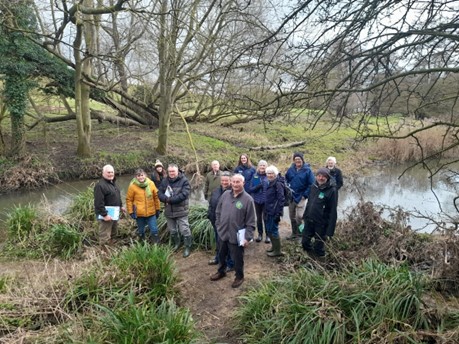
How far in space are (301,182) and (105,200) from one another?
3.70 m

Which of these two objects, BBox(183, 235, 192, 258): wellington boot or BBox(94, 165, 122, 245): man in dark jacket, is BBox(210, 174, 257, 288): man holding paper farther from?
BBox(94, 165, 122, 245): man in dark jacket

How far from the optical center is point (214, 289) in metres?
5.78

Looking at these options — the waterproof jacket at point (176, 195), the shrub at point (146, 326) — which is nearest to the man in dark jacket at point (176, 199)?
the waterproof jacket at point (176, 195)

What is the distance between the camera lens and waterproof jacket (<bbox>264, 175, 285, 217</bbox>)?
666cm

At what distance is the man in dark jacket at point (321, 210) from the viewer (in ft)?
19.4

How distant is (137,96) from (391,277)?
18.3m

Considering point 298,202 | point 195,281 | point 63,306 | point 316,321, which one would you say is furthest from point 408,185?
point 63,306

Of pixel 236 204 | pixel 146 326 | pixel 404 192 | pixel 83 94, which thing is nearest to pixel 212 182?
pixel 236 204

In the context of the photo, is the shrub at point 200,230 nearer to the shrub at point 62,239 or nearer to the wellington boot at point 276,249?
the wellington boot at point 276,249

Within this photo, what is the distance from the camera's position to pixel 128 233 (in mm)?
8031

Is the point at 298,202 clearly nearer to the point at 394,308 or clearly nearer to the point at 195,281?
the point at 195,281

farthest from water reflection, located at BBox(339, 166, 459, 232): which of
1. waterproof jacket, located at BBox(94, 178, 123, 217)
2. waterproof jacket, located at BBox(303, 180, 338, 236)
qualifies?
waterproof jacket, located at BBox(94, 178, 123, 217)

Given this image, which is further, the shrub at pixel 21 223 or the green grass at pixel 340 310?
the shrub at pixel 21 223

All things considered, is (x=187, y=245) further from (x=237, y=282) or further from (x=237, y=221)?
(x=237, y=221)
